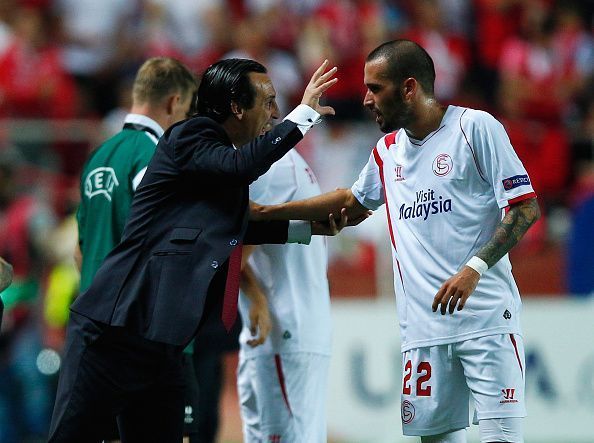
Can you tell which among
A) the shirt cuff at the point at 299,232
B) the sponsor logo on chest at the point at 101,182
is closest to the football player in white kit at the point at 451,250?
the shirt cuff at the point at 299,232

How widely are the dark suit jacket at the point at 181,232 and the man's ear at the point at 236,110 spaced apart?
0.20 m

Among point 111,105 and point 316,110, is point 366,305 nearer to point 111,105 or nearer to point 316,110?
point 111,105

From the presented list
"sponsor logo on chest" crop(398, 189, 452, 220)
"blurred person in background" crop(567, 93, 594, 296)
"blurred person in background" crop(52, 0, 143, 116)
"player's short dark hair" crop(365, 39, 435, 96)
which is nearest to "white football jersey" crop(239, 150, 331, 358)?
"sponsor logo on chest" crop(398, 189, 452, 220)

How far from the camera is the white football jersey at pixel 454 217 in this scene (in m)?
5.50

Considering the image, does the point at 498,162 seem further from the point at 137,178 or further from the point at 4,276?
the point at 4,276

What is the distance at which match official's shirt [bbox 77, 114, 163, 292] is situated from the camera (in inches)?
252

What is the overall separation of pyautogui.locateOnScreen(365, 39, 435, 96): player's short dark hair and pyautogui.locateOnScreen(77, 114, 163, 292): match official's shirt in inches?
55.1

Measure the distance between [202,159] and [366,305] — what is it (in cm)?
642

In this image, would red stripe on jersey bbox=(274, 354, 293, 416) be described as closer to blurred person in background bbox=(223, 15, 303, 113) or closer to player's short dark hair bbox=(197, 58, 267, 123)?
player's short dark hair bbox=(197, 58, 267, 123)

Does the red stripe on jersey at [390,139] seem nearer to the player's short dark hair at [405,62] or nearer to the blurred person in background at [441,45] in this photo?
the player's short dark hair at [405,62]

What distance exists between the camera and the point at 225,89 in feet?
17.7

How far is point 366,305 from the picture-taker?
11344 mm

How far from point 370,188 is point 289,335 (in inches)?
39.3

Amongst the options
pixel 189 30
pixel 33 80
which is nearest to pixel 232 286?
pixel 33 80
